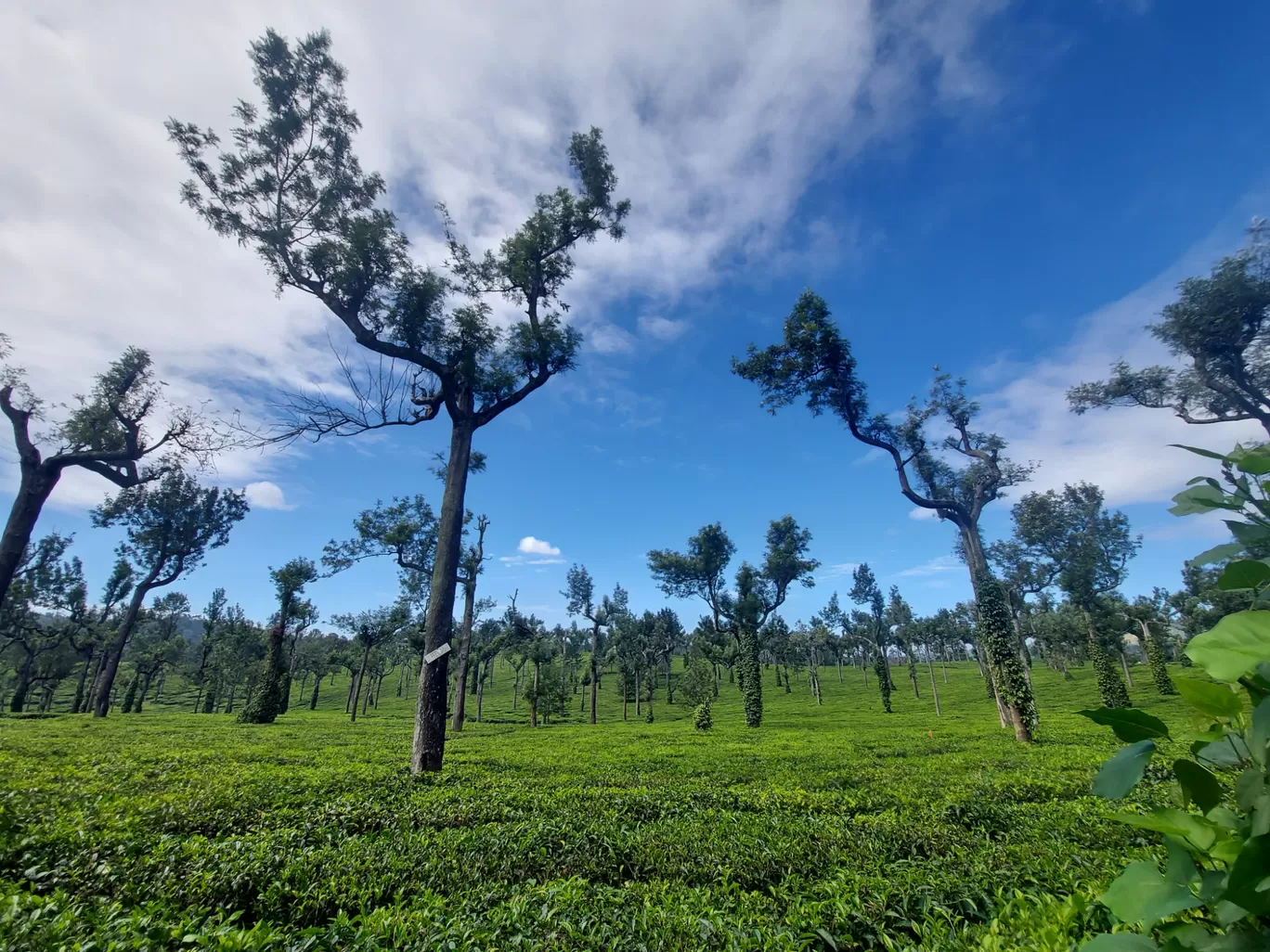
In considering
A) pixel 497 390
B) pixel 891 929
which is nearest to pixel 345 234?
pixel 497 390

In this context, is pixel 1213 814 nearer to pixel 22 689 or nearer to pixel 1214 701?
pixel 1214 701

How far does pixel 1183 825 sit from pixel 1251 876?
0.16 meters

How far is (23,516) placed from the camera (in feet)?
35.0

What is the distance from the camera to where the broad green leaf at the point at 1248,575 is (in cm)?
126

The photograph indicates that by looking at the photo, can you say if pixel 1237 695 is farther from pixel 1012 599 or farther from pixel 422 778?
pixel 1012 599

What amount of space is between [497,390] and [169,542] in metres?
30.8

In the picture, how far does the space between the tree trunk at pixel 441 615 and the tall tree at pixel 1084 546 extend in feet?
102

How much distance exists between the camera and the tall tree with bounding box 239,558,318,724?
28.6m

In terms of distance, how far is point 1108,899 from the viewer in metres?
1.07

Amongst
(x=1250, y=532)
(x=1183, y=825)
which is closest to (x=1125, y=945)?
(x=1183, y=825)

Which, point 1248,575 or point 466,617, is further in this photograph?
point 466,617

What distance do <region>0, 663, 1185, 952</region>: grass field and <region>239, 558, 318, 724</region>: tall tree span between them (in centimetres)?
2054

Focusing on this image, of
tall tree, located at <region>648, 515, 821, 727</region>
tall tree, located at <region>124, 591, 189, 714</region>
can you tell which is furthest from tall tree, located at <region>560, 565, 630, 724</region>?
tall tree, located at <region>124, 591, 189, 714</region>

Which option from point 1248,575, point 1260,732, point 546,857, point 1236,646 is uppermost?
point 1248,575
